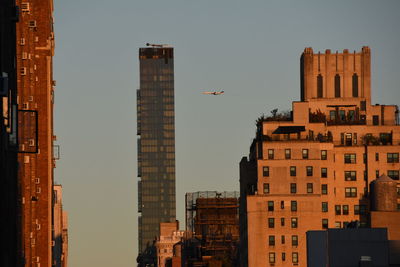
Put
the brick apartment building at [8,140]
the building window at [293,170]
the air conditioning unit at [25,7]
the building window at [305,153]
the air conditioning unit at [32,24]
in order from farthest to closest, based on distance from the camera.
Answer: the building window at [293,170] < the building window at [305,153] < the air conditioning unit at [32,24] < the air conditioning unit at [25,7] < the brick apartment building at [8,140]

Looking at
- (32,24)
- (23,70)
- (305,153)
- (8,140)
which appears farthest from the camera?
(305,153)

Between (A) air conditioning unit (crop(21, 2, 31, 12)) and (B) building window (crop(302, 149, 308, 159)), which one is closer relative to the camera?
(A) air conditioning unit (crop(21, 2, 31, 12))

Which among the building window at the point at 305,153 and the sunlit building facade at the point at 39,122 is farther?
the building window at the point at 305,153

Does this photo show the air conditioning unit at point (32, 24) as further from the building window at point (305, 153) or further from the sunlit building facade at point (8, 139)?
the sunlit building facade at point (8, 139)

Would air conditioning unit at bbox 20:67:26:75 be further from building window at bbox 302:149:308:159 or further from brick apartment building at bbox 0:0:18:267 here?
brick apartment building at bbox 0:0:18:267

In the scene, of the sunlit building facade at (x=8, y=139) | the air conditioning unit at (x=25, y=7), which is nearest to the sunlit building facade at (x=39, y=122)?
the air conditioning unit at (x=25, y=7)

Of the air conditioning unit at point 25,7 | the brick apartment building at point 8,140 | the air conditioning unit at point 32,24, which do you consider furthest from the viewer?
the air conditioning unit at point 32,24

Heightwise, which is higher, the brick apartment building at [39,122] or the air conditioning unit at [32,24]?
the air conditioning unit at [32,24]

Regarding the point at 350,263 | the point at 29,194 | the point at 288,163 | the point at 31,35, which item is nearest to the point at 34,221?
the point at 29,194

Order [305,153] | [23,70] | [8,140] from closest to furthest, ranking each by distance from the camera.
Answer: [8,140]
[23,70]
[305,153]

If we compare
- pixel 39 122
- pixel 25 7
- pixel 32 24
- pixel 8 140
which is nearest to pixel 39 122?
pixel 39 122

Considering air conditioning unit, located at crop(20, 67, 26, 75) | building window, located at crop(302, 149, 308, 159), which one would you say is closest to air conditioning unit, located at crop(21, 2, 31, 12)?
air conditioning unit, located at crop(20, 67, 26, 75)

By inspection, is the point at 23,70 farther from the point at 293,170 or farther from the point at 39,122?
the point at 293,170

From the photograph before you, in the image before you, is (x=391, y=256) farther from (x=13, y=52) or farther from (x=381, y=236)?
(x=13, y=52)
